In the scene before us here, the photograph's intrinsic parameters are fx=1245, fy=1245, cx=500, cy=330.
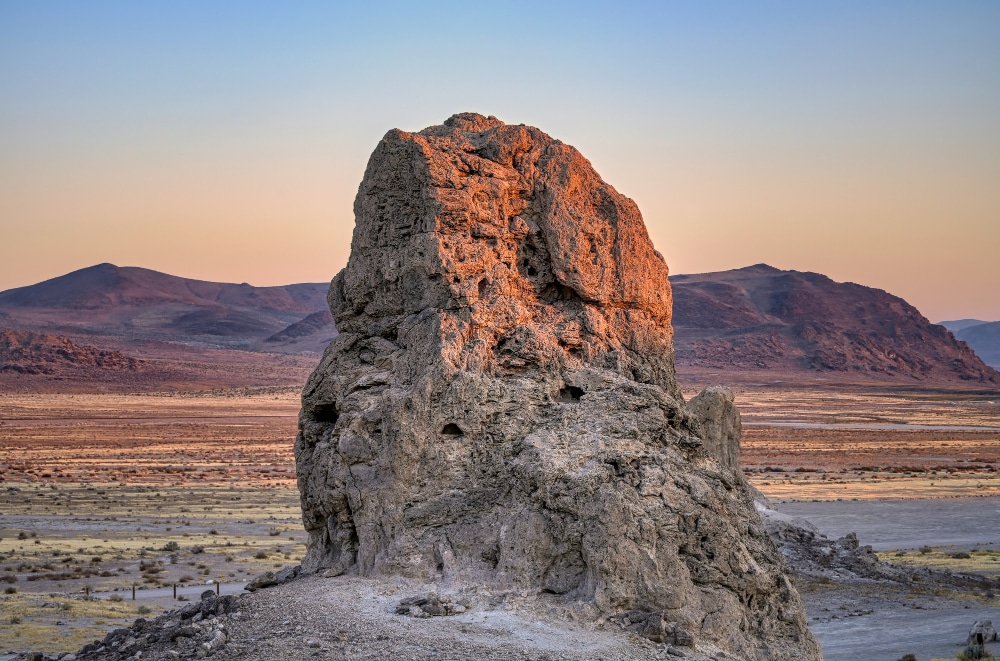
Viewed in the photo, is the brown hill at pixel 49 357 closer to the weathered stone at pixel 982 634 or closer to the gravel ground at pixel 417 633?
the weathered stone at pixel 982 634

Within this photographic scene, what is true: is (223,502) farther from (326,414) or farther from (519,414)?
(519,414)

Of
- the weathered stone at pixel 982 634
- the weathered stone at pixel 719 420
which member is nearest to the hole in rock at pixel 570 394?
the weathered stone at pixel 719 420

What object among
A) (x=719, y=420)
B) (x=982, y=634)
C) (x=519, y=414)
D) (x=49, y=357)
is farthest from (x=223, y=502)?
(x=49, y=357)

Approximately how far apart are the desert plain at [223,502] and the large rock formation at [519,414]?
680cm

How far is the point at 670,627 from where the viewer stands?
9.34 metres

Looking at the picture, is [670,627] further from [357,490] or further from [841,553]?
[841,553]

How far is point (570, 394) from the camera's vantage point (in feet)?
37.7

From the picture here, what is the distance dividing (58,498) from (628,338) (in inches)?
1391

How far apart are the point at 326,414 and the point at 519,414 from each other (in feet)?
7.44

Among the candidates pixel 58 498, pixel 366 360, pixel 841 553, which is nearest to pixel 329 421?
pixel 366 360

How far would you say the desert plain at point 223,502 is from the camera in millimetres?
20859

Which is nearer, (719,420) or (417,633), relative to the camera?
(417,633)

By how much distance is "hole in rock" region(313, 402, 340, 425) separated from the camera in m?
12.0

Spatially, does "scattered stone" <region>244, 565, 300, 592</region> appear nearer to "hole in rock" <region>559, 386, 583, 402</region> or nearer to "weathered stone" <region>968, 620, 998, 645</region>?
"hole in rock" <region>559, 386, 583, 402</region>
